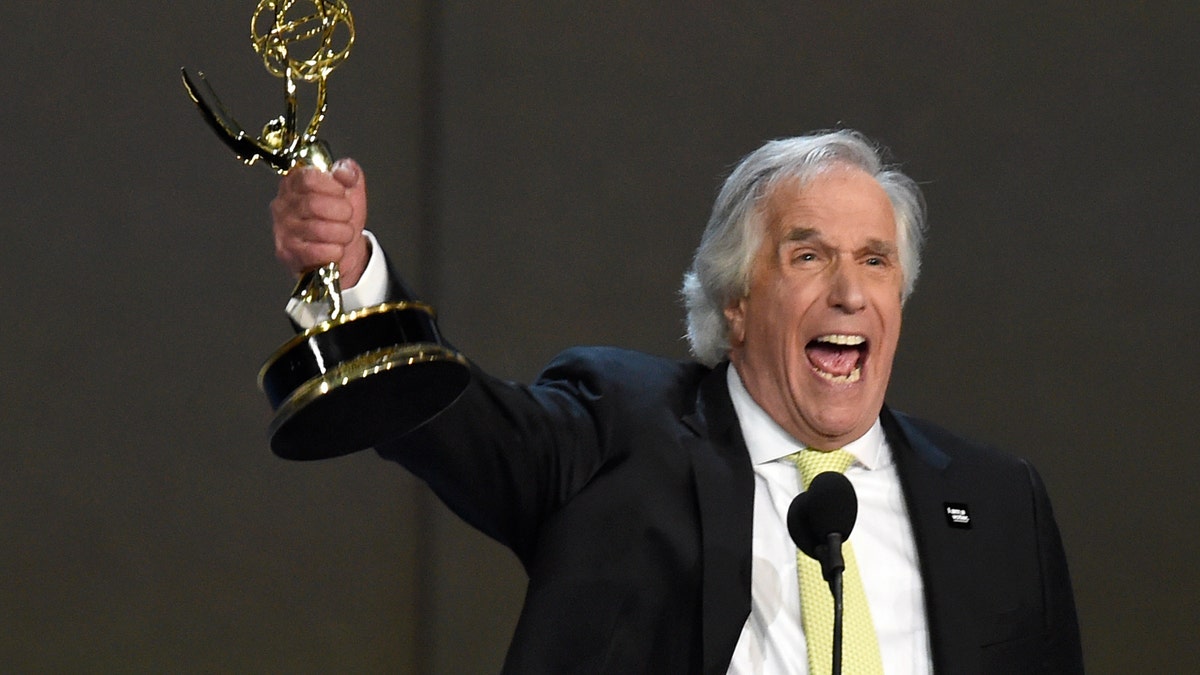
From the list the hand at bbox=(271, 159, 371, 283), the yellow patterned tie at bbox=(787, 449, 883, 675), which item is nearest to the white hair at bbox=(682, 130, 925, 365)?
the yellow patterned tie at bbox=(787, 449, 883, 675)

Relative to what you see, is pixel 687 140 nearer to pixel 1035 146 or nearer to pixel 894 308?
pixel 1035 146

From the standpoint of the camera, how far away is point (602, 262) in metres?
3.27

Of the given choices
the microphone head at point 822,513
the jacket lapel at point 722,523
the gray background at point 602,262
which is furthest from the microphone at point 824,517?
the gray background at point 602,262

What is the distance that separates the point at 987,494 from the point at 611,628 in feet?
2.03

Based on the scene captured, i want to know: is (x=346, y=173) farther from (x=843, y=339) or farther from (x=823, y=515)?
(x=843, y=339)

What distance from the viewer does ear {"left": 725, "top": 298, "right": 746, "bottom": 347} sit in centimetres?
227

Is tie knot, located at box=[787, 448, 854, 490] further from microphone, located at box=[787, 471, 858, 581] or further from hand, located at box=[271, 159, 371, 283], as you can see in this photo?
hand, located at box=[271, 159, 371, 283]

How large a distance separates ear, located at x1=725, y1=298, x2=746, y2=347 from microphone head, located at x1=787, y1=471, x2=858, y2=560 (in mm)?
707

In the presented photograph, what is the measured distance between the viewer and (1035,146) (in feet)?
10.8

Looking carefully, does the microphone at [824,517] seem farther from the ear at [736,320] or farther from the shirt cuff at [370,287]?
the ear at [736,320]

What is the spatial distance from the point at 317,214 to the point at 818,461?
90cm

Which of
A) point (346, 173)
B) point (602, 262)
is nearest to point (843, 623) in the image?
point (346, 173)

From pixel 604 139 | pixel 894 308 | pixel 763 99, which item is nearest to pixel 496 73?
pixel 604 139

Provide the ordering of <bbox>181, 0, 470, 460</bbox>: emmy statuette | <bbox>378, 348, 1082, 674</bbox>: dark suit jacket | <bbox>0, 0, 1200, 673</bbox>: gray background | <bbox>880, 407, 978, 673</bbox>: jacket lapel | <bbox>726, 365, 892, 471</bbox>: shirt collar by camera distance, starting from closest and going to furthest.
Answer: <bbox>181, 0, 470, 460</bbox>: emmy statuette < <bbox>378, 348, 1082, 674</bbox>: dark suit jacket < <bbox>880, 407, 978, 673</bbox>: jacket lapel < <bbox>726, 365, 892, 471</bbox>: shirt collar < <bbox>0, 0, 1200, 673</bbox>: gray background
